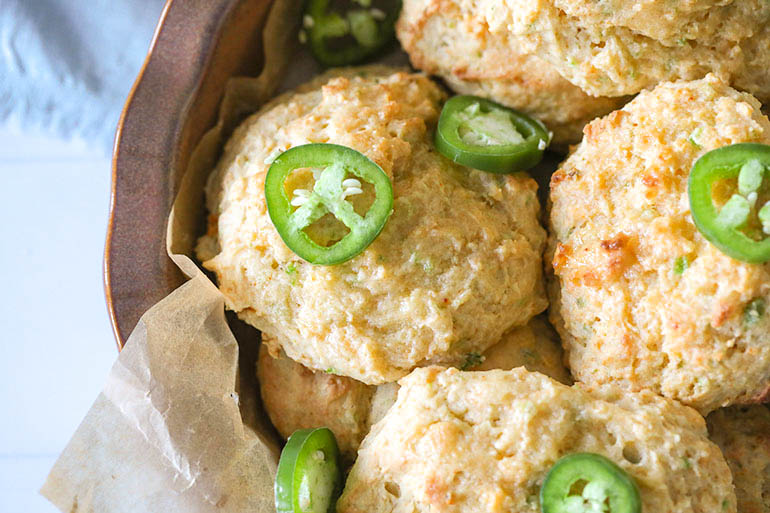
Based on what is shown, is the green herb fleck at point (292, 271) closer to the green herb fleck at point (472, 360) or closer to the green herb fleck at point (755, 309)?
the green herb fleck at point (472, 360)

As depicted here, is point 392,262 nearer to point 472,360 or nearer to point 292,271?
point 292,271

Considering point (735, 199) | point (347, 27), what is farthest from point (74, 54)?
point (735, 199)

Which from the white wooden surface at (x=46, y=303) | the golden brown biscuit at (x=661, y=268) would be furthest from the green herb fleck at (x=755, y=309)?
the white wooden surface at (x=46, y=303)

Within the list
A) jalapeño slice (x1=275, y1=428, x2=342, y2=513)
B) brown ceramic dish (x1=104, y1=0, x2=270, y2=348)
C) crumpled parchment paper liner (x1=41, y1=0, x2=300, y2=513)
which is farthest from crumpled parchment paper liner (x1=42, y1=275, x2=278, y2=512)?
jalapeño slice (x1=275, y1=428, x2=342, y2=513)

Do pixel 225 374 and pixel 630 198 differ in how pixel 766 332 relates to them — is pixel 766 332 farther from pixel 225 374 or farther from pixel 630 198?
pixel 225 374

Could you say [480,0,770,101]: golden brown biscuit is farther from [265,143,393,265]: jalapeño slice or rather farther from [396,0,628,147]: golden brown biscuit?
[265,143,393,265]: jalapeño slice

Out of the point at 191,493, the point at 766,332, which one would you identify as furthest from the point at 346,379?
the point at 766,332

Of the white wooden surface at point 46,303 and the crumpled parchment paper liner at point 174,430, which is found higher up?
the crumpled parchment paper liner at point 174,430

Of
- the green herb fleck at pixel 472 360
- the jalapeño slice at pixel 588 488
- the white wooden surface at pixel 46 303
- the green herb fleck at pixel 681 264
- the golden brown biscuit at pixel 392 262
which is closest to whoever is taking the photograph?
the jalapeño slice at pixel 588 488
